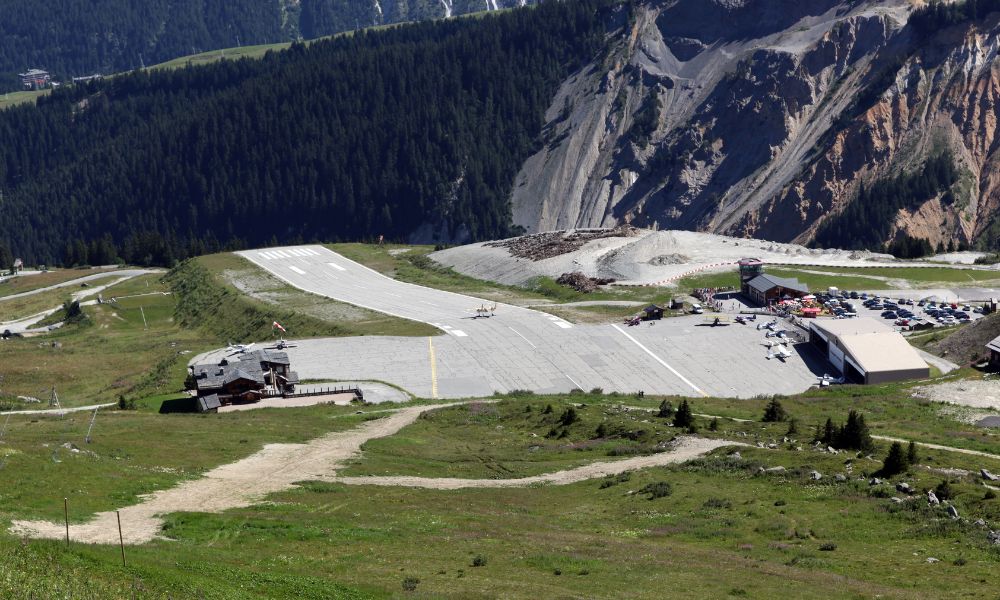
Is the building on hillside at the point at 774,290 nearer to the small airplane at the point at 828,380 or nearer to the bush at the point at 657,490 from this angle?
the small airplane at the point at 828,380

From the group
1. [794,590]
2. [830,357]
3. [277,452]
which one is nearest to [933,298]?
[830,357]

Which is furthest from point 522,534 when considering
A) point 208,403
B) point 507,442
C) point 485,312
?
point 485,312

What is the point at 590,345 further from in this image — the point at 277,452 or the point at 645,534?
the point at 645,534

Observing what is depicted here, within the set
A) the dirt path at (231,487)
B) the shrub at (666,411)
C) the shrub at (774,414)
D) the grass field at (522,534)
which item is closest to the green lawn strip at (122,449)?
the grass field at (522,534)

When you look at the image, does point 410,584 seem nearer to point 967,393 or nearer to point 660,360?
point 967,393

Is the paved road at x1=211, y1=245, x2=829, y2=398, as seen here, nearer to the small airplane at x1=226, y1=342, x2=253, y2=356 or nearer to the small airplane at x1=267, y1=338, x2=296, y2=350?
the small airplane at x1=267, y1=338, x2=296, y2=350

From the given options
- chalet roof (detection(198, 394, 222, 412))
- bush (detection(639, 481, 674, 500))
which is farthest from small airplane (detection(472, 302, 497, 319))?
bush (detection(639, 481, 674, 500))

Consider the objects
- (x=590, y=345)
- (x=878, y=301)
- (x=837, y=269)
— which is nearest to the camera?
(x=590, y=345)
